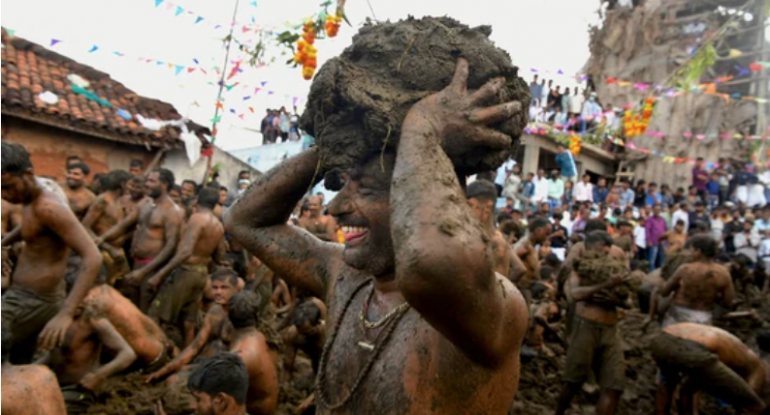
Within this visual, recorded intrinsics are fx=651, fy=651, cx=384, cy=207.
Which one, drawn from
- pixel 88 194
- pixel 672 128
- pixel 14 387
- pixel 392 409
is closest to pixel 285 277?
pixel 392 409

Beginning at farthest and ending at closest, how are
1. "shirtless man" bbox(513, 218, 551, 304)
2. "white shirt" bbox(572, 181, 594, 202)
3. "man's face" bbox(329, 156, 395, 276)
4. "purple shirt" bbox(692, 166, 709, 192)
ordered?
"purple shirt" bbox(692, 166, 709, 192), "white shirt" bbox(572, 181, 594, 202), "shirtless man" bbox(513, 218, 551, 304), "man's face" bbox(329, 156, 395, 276)

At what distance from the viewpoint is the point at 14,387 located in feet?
9.96

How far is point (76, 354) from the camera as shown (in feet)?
16.6

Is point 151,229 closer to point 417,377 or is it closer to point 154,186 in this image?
point 154,186

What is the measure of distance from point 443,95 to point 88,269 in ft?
11.7

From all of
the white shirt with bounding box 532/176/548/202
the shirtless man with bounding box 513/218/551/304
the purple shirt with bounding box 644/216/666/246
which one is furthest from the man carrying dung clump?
the white shirt with bounding box 532/176/548/202

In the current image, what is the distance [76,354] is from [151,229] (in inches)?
121

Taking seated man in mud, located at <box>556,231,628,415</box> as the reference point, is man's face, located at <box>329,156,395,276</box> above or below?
above

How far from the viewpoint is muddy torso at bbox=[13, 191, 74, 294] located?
15.6ft

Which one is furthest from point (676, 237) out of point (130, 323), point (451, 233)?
point (451, 233)

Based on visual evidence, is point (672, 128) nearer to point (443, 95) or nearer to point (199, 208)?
point (199, 208)

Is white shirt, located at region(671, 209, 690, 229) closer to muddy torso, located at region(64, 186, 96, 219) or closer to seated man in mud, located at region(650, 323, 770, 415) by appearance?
seated man in mud, located at region(650, 323, 770, 415)

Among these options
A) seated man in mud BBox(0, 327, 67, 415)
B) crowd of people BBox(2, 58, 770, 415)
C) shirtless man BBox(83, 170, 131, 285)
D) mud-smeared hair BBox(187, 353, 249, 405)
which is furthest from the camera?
shirtless man BBox(83, 170, 131, 285)

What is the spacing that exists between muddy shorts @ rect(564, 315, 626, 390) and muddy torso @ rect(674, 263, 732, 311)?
5.84ft
